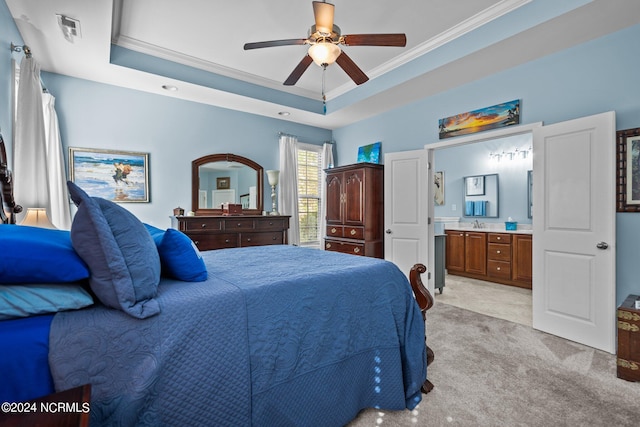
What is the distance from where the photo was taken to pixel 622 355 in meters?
2.17

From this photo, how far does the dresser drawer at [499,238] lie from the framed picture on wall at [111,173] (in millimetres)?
5436

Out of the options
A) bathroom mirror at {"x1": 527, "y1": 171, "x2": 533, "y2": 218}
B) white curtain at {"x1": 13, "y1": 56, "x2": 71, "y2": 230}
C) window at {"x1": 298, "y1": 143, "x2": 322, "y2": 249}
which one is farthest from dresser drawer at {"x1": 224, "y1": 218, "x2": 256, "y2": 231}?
bathroom mirror at {"x1": 527, "y1": 171, "x2": 533, "y2": 218}

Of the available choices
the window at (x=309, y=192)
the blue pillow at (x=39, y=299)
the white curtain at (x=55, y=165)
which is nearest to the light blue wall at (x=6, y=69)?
the white curtain at (x=55, y=165)

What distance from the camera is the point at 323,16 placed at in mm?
2176

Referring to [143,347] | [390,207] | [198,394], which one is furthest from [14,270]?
[390,207]

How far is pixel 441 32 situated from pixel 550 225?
2.28m

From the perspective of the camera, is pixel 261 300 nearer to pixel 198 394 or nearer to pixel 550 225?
pixel 198 394

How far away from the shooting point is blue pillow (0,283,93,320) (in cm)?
99

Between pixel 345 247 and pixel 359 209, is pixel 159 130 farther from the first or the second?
pixel 345 247

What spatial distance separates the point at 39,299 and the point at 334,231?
4280 millimetres

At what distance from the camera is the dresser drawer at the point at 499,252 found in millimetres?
4992

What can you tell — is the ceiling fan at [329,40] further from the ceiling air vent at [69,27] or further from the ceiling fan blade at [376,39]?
the ceiling air vent at [69,27]

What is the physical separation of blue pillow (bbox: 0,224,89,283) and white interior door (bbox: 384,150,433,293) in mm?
3809

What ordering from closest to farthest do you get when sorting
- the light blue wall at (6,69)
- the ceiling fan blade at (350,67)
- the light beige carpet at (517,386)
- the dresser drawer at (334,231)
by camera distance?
the light beige carpet at (517,386)
the light blue wall at (6,69)
the ceiling fan blade at (350,67)
the dresser drawer at (334,231)
